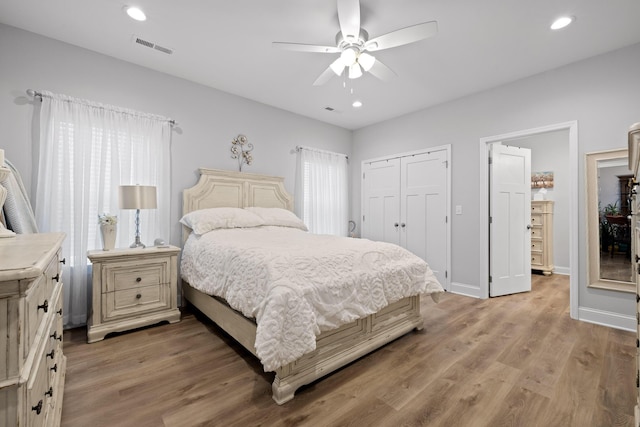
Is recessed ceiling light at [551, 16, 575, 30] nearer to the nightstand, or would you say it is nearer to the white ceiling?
the white ceiling

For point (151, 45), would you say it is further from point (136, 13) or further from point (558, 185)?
point (558, 185)

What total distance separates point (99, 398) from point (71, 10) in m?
2.91

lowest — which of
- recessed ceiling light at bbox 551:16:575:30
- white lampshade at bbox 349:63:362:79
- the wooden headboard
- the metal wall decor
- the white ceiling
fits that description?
the wooden headboard

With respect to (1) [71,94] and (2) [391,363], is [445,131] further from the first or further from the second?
(1) [71,94]

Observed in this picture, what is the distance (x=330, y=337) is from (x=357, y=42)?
228 cm

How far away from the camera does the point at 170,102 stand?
131 inches

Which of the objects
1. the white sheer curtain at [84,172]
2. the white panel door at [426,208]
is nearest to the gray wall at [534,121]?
the white panel door at [426,208]

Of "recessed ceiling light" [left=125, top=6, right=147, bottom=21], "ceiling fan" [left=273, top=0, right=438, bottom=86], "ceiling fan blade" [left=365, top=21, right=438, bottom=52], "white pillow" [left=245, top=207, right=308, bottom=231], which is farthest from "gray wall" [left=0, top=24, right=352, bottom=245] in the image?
"ceiling fan blade" [left=365, top=21, right=438, bottom=52]

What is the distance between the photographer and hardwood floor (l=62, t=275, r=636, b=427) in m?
1.52

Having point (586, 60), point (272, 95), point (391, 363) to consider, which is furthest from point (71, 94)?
point (586, 60)

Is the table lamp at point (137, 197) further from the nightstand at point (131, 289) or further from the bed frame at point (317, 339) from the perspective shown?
the bed frame at point (317, 339)

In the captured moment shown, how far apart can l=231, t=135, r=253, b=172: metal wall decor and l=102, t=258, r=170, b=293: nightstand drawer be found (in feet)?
5.57

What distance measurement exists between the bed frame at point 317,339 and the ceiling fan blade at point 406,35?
2.12m

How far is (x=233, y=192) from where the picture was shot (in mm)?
3730
